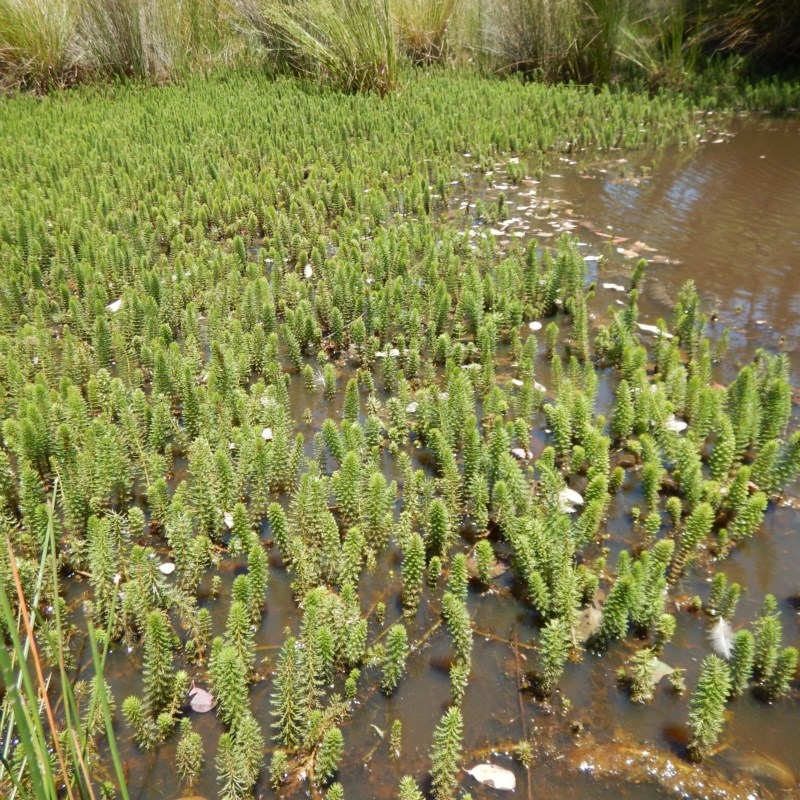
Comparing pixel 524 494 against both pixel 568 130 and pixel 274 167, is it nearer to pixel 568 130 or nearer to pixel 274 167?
pixel 274 167

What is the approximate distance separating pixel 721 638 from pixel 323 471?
6.66 ft

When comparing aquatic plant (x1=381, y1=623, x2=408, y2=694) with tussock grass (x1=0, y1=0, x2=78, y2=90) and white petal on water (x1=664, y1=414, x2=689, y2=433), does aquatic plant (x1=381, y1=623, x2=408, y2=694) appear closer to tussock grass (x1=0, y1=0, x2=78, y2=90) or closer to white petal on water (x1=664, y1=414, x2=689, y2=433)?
white petal on water (x1=664, y1=414, x2=689, y2=433)

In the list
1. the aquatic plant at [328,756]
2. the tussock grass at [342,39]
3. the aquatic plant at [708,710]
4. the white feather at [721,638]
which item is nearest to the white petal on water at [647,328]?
the white feather at [721,638]

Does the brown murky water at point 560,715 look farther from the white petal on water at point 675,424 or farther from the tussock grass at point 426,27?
the tussock grass at point 426,27

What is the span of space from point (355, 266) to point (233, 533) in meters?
2.93

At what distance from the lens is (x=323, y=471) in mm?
3660

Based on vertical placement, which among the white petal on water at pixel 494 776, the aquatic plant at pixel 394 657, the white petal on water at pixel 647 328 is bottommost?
the white petal on water at pixel 494 776

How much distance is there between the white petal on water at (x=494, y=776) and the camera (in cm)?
225

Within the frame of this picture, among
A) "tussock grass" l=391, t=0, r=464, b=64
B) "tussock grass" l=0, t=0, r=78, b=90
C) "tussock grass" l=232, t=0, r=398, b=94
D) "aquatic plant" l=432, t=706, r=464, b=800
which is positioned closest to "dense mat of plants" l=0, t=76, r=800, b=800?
"aquatic plant" l=432, t=706, r=464, b=800

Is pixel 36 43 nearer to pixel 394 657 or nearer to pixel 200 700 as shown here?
pixel 200 700

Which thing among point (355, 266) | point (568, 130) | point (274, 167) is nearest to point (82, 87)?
point (274, 167)

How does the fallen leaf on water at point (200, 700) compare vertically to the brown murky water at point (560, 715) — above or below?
above

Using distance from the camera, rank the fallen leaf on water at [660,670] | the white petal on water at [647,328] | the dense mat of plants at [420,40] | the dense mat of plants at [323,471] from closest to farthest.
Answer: the dense mat of plants at [323,471]
the fallen leaf on water at [660,670]
the white petal on water at [647,328]
the dense mat of plants at [420,40]

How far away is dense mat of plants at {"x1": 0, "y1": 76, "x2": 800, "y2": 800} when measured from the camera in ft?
7.88
